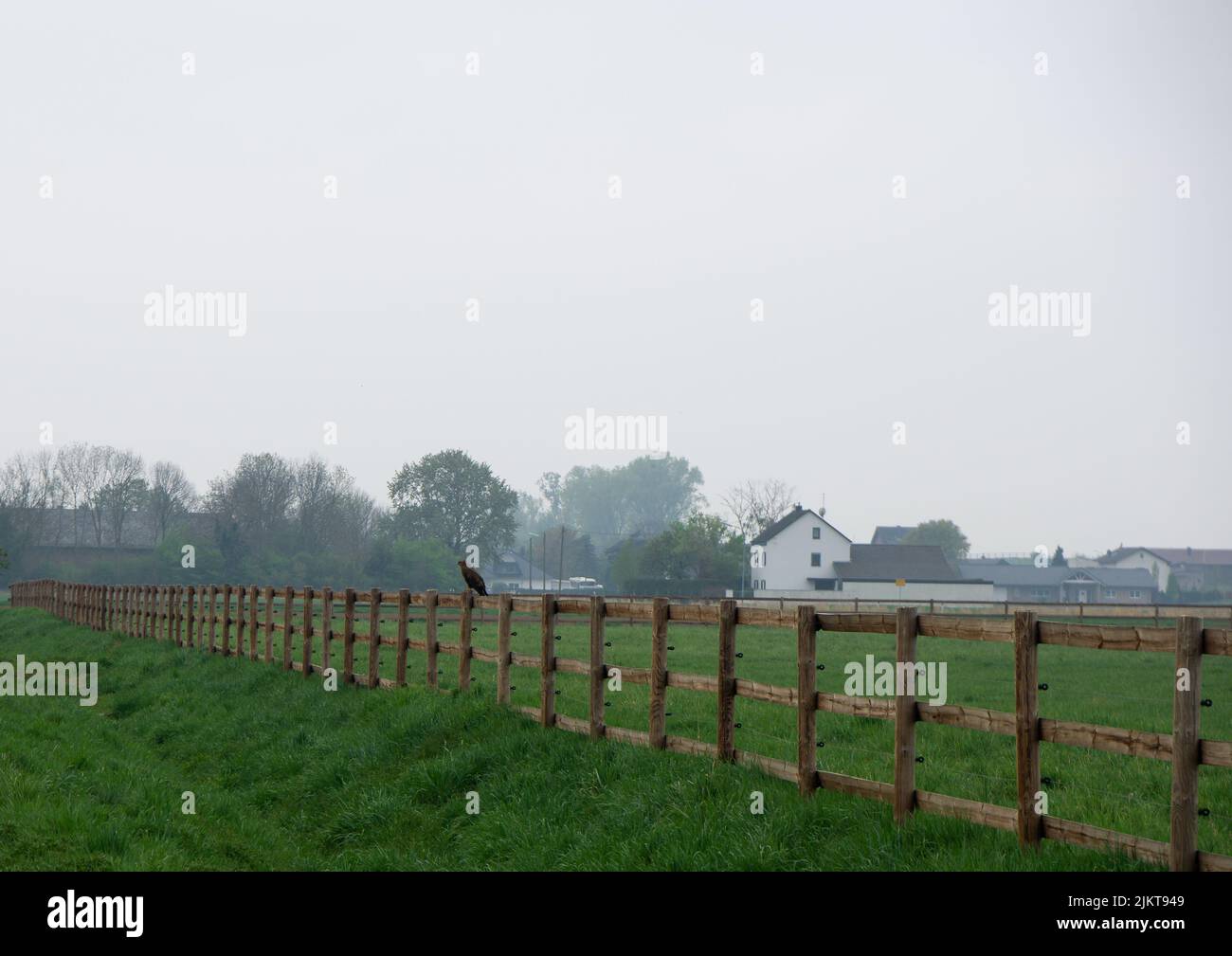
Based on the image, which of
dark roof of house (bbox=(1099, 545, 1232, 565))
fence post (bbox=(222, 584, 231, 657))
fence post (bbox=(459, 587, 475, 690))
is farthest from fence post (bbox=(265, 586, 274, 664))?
dark roof of house (bbox=(1099, 545, 1232, 565))

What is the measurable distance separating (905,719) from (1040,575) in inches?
4805

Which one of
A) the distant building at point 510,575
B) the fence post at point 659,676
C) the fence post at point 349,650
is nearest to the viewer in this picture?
the fence post at point 659,676

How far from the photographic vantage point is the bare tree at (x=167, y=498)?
102 meters

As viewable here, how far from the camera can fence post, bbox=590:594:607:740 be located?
1130 centimetres

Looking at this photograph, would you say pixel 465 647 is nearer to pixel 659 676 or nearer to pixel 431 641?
pixel 431 641

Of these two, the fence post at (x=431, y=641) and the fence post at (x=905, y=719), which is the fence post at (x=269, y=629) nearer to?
the fence post at (x=431, y=641)

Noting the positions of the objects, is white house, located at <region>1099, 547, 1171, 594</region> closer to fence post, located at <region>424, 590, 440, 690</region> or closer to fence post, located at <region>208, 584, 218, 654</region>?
fence post, located at <region>208, 584, 218, 654</region>

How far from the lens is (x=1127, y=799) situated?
880 centimetres

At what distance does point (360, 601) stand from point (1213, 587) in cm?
16506

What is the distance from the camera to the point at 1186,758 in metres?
6.04

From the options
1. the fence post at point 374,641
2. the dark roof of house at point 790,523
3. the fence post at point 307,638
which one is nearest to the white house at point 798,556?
the dark roof of house at point 790,523

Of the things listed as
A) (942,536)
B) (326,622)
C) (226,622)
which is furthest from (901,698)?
(942,536)
